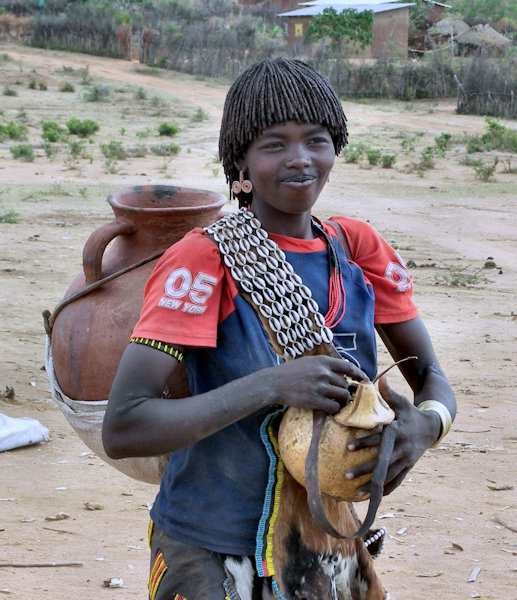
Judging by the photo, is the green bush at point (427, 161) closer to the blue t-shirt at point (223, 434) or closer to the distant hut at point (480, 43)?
the blue t-shirt at point (223, 434)

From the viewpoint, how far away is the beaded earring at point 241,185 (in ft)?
5.81

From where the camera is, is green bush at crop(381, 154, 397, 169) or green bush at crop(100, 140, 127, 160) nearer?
green bush at crop(100, 140, 127, 160)

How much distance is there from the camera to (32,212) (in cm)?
965

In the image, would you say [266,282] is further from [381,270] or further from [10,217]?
[10,217]

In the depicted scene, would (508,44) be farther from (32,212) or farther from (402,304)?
(402,304)

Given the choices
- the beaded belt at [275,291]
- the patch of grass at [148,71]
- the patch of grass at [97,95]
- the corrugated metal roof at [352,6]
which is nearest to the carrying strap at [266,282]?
the beaded belt at [275,291]

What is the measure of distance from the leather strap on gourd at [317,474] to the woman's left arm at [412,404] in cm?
2

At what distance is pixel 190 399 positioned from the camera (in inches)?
60.7

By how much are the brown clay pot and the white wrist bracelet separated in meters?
0.89

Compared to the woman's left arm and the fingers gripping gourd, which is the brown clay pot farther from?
the fingers gripping gourd

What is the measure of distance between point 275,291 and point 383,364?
12.9 feet

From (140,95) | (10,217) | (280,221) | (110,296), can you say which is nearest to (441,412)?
(280,221)

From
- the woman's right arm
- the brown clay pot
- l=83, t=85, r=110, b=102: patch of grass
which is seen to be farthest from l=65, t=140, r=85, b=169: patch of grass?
the woman's right arm

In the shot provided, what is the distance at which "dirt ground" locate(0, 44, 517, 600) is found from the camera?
3.20m
